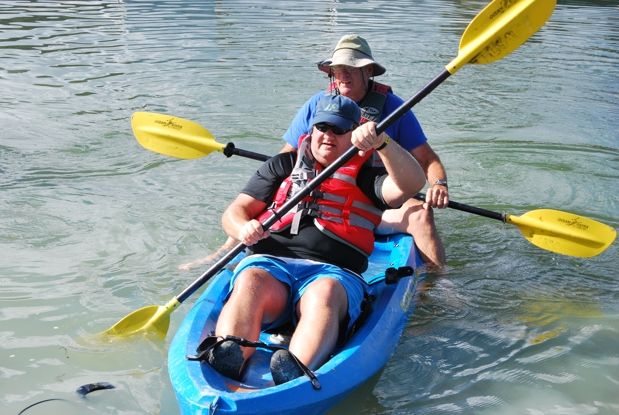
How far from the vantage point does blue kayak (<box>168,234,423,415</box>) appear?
105 inches

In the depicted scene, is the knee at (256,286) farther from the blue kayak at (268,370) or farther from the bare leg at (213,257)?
the bare leg at (213,257)

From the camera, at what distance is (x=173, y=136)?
16.4 feet

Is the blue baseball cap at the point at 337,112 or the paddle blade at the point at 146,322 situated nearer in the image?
the blue baseball cap at the point at 337,112

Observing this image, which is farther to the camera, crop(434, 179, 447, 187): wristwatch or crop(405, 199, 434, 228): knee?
crop(405, 199, 434, 228): knee

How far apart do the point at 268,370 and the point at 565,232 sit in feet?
7.38

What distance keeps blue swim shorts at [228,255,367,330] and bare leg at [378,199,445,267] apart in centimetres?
117

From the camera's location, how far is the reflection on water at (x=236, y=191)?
11.1 feet

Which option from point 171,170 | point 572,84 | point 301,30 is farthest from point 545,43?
point 171,170

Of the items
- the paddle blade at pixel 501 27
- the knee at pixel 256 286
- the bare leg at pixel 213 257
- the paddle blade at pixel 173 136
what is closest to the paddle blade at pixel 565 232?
the paddle blade at pixel 501 27

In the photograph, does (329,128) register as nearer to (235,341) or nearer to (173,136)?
(235,341)

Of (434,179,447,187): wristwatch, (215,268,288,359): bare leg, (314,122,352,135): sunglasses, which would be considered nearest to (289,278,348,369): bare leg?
(215,268,288,359): bare leg

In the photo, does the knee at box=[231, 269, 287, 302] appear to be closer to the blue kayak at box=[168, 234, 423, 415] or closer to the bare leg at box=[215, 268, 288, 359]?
the bare leg at box=[215, 268, 288, 359]

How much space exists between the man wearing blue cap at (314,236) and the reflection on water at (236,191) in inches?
17.1

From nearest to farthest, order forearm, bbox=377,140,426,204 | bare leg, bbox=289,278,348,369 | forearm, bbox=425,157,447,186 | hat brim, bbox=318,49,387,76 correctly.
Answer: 1. bare leg, bbox=289,278,348,369
2. forearm, bbox=377,140,426,204
3. hat brim, bbox=318,49,387,76
4. forearm, bbox=425,157,447,186
